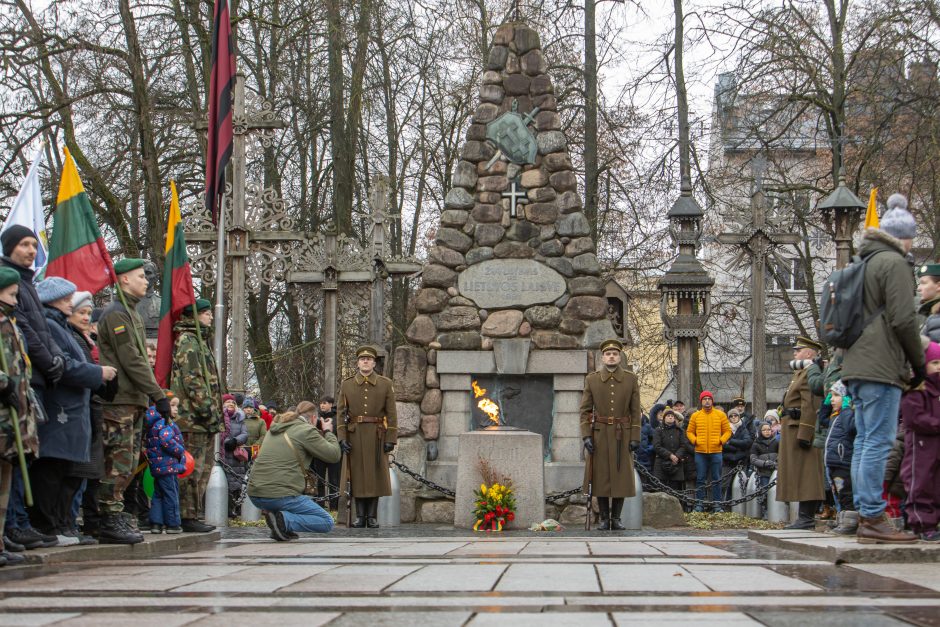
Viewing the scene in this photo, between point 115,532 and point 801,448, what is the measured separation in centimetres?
630

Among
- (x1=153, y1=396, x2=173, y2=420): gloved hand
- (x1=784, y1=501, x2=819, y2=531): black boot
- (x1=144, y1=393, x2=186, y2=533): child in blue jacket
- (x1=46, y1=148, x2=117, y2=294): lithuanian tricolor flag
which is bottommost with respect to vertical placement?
(x1=784, y1=501, x2=819, y2=531): black boot

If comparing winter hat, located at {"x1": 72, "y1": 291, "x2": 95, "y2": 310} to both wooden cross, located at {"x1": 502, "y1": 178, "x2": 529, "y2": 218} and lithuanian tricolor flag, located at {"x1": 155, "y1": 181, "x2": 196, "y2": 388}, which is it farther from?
wooden cross, located at {"x1": 502, "y1": 178, "x2": 529, "y2": 218}

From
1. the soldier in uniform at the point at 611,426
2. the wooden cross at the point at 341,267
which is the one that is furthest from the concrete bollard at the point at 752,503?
the wooden cross at the point at 341,267

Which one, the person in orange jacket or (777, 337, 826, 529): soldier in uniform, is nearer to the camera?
(777, 337, 826, 529): soldier in uniform

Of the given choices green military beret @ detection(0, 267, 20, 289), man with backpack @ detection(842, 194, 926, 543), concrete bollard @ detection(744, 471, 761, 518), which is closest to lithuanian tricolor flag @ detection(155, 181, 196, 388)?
green military beret @ detection(0, 267, 20, 289)

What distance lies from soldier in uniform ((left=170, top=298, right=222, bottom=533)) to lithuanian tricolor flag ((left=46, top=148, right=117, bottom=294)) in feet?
3.38

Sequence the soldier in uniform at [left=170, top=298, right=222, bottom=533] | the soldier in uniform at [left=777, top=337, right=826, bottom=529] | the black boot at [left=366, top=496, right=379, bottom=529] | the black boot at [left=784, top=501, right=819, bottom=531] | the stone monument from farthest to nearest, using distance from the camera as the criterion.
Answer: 1. the stone monument
2. the black boot at [left=366, top=496, right=379, bottom=529]
3. the black boot at [left=784, top=501, right=819, bottom=531]
4. the soldier in uniform at [left=777, top=337, right=826, bottom=529]
5. the soldier in uniform at [left=170, top=298, right=222, bottom=533]

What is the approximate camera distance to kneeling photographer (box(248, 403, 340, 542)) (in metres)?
9.84

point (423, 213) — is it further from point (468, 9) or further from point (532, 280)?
point (532, 280)

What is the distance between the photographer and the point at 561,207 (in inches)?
628

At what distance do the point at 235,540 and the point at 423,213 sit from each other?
66.7 ft

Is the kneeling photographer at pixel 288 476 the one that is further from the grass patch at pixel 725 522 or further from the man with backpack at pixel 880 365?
the grass patch at pixel 725 522

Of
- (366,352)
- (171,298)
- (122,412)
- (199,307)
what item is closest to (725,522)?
(366,352)

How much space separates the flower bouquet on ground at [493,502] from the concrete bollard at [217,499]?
2.64 meters
